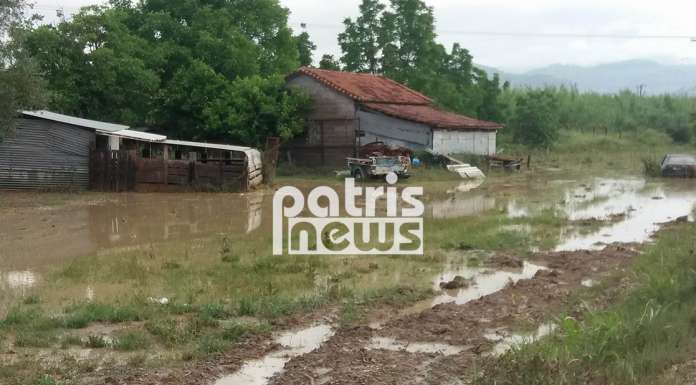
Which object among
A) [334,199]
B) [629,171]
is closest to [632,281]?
[334,199]

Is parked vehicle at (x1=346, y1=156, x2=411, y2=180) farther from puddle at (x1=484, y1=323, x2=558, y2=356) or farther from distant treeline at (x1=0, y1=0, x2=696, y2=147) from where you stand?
puddle at (x1=484, y1=323, x2=558, y2=356)

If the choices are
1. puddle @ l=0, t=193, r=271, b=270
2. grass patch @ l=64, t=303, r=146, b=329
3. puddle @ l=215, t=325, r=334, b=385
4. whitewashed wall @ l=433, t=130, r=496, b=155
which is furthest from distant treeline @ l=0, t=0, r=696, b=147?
puddle @ l=215, t=325, r=334, b=385

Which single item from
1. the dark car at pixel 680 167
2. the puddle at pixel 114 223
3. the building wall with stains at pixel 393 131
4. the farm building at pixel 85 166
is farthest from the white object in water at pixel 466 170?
the puddle at pixel 114 223

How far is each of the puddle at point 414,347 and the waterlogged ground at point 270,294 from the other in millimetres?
21

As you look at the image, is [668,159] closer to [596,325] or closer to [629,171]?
[629,171]

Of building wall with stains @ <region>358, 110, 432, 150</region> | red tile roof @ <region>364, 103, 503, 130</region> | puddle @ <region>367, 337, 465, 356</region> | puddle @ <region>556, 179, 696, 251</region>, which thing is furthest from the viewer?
building wall with stains @ <region>358, 110, 432, 150</region>

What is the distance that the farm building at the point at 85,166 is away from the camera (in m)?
22.5

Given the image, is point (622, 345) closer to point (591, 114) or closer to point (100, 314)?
point (100, 314)

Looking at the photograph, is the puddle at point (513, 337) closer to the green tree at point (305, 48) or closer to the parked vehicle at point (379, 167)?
the parked vehicle at point (379, 167)

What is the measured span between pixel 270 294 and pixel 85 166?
1634 cm

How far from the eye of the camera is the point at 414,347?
22.3 feet

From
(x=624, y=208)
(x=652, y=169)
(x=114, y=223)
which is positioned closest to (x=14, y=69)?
(x=114, y=223)

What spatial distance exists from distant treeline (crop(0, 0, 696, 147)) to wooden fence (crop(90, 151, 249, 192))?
3503 millimetres

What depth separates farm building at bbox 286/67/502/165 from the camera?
98.5ft
